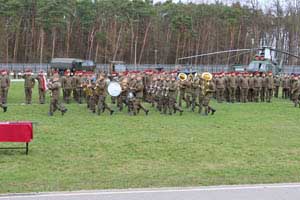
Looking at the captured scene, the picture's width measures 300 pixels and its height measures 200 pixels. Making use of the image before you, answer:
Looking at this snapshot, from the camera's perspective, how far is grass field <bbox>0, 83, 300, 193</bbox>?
418 inches

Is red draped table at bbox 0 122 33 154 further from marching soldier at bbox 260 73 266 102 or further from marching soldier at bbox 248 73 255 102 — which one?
marching soldier at bbox 260 73 266 102

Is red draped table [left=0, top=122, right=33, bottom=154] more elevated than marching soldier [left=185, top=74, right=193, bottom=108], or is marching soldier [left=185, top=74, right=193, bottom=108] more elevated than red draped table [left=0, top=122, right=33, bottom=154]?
marching soldier [left=185, top=74, right=193, bottom=108]

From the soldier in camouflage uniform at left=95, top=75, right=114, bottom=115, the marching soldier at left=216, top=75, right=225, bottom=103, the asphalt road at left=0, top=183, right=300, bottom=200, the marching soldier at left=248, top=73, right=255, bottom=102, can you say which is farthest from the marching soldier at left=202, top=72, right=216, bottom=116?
the asphalt road at left=0, top=183, right=300, bottom=200

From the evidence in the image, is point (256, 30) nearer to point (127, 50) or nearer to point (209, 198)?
point (127, 50)

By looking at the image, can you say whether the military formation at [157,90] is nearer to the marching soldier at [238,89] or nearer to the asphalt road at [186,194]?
the marching soldier at [238,89]

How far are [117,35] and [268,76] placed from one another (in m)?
55.2

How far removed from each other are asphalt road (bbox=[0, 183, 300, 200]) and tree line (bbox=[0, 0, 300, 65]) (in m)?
65.4

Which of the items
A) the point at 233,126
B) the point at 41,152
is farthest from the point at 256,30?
the point at 41,152

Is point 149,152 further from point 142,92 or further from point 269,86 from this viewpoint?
point 269,86

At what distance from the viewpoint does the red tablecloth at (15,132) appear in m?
12.5

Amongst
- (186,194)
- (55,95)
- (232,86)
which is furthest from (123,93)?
(186,194)

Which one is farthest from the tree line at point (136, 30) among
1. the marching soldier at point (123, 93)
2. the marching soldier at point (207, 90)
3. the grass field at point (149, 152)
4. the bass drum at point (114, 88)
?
the grass field at point (149, 152)

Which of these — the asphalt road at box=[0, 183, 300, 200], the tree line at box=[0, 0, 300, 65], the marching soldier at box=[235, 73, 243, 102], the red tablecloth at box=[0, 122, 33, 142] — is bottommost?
the asphalt road at box=[0, 183, 300, 200]

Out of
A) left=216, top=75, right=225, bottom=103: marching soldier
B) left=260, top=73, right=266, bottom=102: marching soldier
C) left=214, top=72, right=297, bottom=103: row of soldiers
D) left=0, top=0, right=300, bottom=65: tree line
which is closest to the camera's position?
left=216, top=75, right=225, bottom=103: marching soldier
